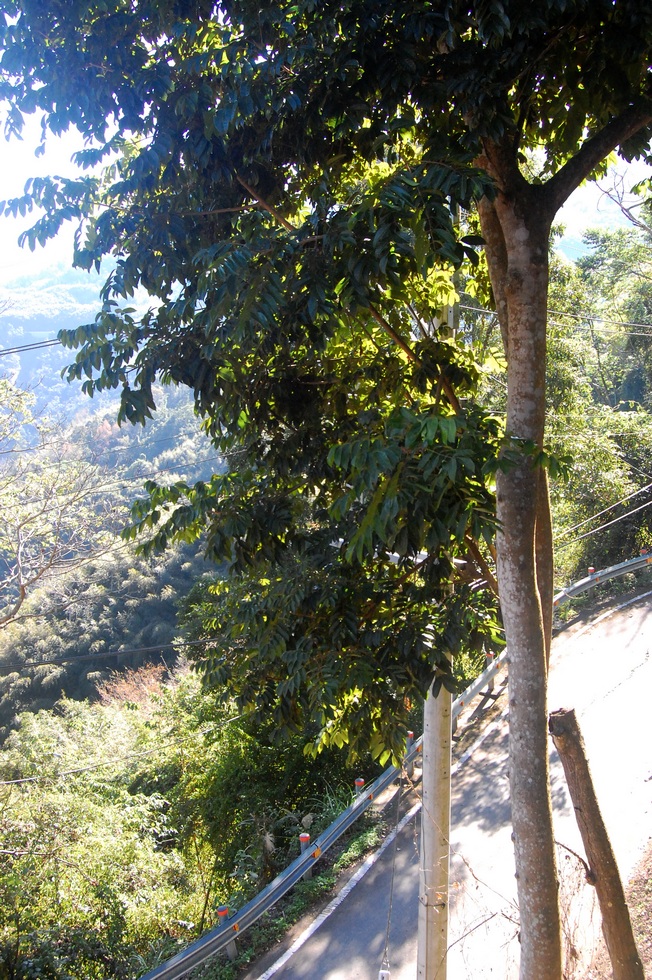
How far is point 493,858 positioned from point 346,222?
7317mm

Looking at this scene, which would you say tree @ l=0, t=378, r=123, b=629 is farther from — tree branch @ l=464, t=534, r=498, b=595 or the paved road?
tree branch @ l=464, t=534, r=498, b=595

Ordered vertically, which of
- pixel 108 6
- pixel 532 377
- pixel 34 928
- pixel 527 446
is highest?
pixel 108 6

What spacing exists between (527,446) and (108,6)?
3285 mm

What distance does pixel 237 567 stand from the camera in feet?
14.8

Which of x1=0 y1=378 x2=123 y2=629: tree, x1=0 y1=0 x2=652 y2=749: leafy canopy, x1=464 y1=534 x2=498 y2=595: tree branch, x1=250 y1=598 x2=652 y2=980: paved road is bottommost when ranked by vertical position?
x1=250 y1=598 x2=652 y2=980: paved road

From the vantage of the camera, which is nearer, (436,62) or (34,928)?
(436,62)

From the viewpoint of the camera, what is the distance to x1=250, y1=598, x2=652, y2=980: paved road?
6.74 meters

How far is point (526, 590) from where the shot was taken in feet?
12.5

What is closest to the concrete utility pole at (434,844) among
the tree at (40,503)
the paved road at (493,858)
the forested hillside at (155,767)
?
the paved road at (493,858)

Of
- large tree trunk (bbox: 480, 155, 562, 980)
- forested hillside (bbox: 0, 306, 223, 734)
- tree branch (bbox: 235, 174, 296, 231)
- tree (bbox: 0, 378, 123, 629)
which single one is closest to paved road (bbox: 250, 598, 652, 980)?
large tree trunk (bbox: 480, 155, 562, 980)

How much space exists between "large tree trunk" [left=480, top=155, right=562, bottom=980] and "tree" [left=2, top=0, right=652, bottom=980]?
0.04 ft

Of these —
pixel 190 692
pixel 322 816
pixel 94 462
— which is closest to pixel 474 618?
pixel 322 816

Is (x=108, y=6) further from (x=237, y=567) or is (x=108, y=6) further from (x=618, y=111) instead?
(x=237, y=567)

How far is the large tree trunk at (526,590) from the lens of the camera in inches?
147
